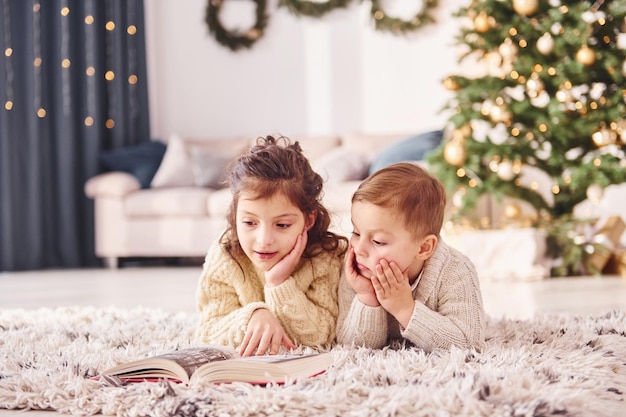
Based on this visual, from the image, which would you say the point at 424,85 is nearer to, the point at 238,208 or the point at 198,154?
the point at 198,154

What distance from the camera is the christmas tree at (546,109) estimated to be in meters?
3.81

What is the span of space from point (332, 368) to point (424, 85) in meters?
4.33

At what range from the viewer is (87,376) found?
59.9 inches

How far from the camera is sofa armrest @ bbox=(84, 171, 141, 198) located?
508 cm

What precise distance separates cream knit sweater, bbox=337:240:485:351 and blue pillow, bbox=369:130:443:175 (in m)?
2.70

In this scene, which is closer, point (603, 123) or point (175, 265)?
point (603, 123)

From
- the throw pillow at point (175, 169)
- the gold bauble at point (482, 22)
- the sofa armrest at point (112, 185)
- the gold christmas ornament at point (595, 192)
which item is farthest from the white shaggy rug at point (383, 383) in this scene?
the throw pillow at point (175, 169)

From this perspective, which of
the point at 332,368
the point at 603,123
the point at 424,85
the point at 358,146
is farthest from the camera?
the point at 424,85

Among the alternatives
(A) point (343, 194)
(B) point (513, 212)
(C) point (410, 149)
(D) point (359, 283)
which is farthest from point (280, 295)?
(C) point (410, 149)

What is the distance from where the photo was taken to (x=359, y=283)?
1708mm

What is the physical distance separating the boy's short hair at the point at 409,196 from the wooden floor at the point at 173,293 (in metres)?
0.72

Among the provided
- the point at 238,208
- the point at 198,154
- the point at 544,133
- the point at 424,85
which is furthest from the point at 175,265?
the point at 238,208

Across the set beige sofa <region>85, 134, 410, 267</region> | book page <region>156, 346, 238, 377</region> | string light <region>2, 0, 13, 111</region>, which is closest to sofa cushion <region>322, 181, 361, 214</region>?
beige sofa <region>85, 134, 410, 267</region>

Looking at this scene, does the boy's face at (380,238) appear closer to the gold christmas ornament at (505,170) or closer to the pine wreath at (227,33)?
the gold christmas ornament at (505,170)
